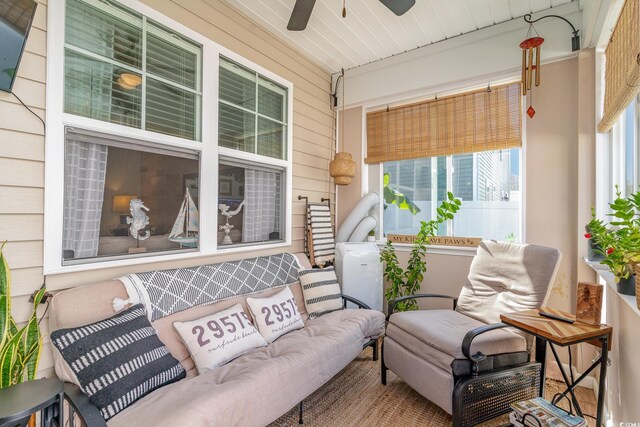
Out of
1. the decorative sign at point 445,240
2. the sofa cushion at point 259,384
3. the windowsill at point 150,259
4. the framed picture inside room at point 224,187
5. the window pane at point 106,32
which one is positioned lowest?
the sofa cushion at point 259,384

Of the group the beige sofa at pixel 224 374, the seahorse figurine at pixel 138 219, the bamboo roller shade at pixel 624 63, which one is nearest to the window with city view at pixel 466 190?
the bamboo roller shade at pixel 624 63

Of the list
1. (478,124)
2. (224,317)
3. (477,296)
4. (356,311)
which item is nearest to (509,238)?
(477,296)

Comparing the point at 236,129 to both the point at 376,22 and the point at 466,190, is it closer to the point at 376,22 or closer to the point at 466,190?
the point at 376,22

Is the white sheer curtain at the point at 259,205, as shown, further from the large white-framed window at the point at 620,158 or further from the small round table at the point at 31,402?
the large white-framed window at the point at 620,158

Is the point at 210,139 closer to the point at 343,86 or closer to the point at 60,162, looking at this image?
the point at 60,162

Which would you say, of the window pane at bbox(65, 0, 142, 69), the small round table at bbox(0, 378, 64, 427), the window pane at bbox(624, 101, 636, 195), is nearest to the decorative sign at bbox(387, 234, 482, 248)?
the window pane at bbox(624, 101, 636, 195)

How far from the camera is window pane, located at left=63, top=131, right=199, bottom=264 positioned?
183 centimetres

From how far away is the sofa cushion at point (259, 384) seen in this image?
1.32 m

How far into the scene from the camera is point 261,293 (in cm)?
255

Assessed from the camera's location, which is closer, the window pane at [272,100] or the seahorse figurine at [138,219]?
the seahorse figurine at [138,219]

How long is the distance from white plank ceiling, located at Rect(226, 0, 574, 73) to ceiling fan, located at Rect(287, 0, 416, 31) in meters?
0.50

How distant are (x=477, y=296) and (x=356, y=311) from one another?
0.98 metres

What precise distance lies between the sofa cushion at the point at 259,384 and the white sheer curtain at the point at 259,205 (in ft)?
3.38

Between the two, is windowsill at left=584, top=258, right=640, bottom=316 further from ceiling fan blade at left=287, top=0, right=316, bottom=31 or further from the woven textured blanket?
ceiling fan blade at left=287, top=0, right=316, bottom=31
